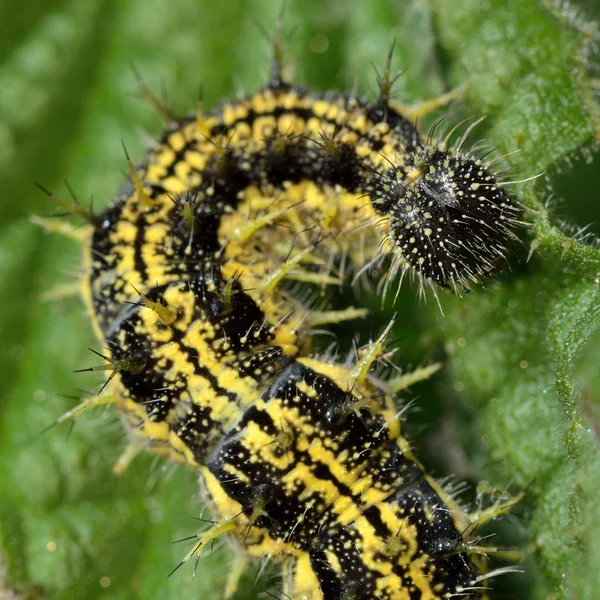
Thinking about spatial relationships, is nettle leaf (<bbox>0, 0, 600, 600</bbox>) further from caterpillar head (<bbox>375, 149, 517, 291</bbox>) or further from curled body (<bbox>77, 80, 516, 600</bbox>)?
curled body (<bbox>77, 80, 516, 600</bbox>)

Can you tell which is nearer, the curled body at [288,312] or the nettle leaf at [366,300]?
the curled body at [288,312]

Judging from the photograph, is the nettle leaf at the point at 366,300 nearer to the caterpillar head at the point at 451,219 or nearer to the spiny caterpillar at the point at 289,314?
the caterpillar head at the point at 451,219

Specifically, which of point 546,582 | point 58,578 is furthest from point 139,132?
point 546,582

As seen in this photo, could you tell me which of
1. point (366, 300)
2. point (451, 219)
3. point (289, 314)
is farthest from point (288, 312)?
point (451, 219)

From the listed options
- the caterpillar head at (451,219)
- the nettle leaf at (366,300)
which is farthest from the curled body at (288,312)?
the nettle leaf at (366,300)

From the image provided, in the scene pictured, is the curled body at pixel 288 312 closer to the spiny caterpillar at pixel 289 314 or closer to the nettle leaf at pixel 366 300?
the spiny caterpillar at pixel 289 314

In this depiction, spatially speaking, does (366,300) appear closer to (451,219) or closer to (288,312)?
(288,312)

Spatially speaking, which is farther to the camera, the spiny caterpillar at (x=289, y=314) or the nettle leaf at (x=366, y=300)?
the nettle leaf at (x=366, y=300)

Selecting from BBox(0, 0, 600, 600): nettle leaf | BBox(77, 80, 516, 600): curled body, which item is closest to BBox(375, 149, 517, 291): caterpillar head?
BBox(77, 80, 516, 600): curled body

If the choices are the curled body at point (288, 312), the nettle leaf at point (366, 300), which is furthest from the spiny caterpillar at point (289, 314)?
the nettle leaf at point (366, 300)
